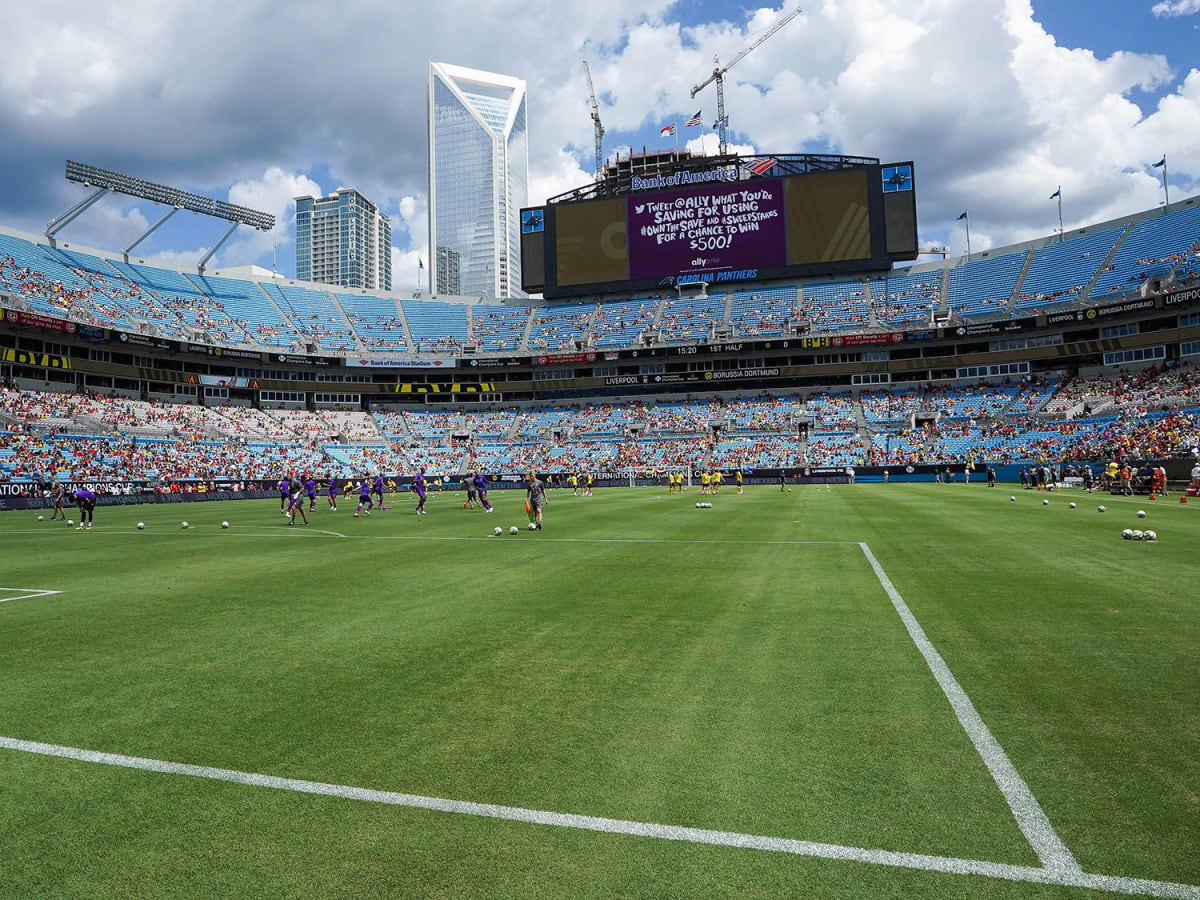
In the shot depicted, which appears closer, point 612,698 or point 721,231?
point 612,698

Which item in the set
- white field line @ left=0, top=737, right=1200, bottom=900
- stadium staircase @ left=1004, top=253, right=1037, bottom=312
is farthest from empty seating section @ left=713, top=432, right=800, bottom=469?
white field line @ left=0, top=737, right=1200, bottom=900

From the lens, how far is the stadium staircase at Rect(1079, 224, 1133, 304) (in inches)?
2645

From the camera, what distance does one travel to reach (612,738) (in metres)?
4.84

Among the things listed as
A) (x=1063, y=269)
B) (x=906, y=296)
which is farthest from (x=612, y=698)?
(x=1063, y=269)

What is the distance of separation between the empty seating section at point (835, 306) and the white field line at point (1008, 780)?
76624 mm

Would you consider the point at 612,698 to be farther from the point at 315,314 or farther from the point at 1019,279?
the point at 315,314

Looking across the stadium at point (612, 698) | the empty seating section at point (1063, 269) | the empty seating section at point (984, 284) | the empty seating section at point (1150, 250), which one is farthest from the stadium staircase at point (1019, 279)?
the stadium at point (612, 698)

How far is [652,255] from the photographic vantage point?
84625 mm

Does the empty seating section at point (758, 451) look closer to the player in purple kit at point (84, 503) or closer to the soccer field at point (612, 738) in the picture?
the player in purple kit at point (84, 503)

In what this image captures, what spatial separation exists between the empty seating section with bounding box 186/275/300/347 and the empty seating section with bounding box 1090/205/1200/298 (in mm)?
88061

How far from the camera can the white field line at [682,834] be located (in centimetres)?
306

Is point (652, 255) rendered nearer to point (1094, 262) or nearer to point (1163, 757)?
point (1094, 262)

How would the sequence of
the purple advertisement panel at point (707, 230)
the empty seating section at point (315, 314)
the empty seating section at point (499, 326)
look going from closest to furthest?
the purple advertisement panel at point (707, 230)
the empty seating section at point (315, 314)
the empty seating section at point (499, 326)

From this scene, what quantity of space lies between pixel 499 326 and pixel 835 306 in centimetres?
4295
